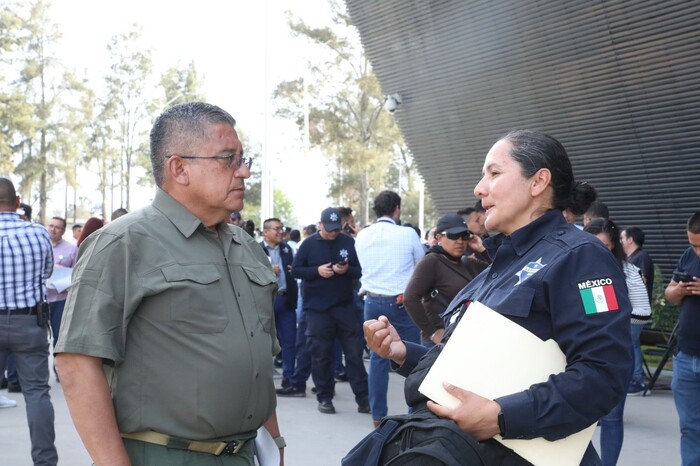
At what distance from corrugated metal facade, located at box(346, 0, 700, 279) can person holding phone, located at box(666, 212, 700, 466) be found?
7.29 meters

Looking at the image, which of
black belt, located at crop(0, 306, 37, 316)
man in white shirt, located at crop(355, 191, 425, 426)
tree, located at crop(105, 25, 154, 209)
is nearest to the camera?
black belt, located at crop(0, 306, 37, 316)

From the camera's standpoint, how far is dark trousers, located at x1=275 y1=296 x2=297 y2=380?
1106 cm

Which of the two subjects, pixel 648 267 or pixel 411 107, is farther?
pixel 411 107

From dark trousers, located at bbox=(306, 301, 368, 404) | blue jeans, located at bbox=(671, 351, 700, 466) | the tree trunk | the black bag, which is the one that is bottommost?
the tree trunk

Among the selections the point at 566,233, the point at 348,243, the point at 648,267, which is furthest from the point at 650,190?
the point at 566,233

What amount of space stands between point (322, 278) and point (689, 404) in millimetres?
4934

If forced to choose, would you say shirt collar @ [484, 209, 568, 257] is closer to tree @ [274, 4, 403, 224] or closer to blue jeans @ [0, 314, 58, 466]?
blue jeans @ [0, 314, 58, 466]

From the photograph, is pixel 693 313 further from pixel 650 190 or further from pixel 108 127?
pixel 108 127

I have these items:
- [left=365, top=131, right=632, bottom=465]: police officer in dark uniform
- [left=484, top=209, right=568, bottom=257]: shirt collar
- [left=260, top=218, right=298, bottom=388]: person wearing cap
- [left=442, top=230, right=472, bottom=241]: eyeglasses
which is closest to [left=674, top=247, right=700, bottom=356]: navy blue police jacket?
[left=442, top=230, right=472, bottom=241]: eyeglasses

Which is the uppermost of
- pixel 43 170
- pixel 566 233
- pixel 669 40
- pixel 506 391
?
pixel 669 40

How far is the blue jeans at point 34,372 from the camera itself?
20.4ft

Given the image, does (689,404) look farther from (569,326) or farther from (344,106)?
(344,106)

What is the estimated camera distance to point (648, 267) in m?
10.9

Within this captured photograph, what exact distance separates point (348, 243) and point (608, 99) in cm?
616
